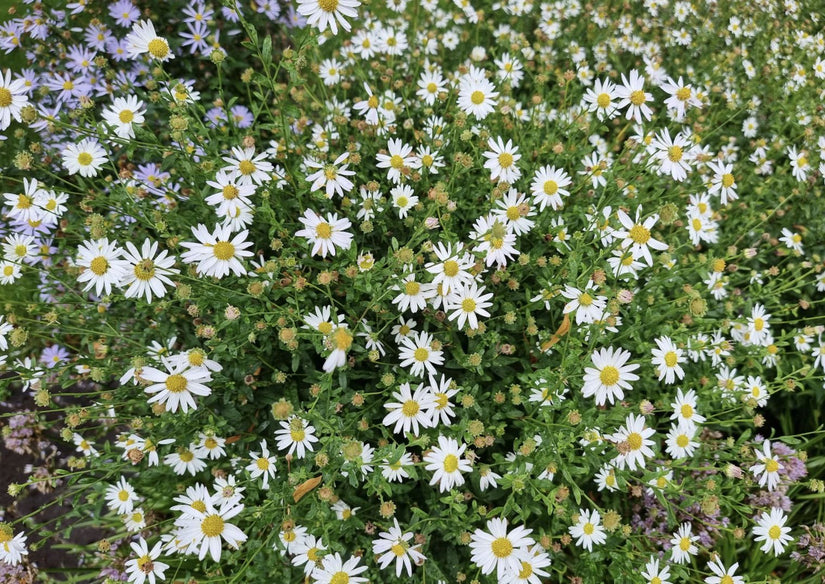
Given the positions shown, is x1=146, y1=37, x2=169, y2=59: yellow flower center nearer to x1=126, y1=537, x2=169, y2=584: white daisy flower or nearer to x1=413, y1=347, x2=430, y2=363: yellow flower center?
x1=413, y1=347, x2=430, y2=363: yellow flower center

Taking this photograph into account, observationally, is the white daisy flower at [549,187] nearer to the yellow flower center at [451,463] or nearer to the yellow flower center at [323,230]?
the yellow flower center at [323,230]

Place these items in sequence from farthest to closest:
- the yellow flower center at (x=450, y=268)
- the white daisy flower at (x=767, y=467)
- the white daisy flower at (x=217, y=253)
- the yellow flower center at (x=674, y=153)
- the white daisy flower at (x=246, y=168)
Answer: the yellow flower center at (x=674, y=153)
the white daisy flower at (x=767, y=467)
the white daisy flower at (x=246, y=168)
the yellow flower center at (x=450, y=268)
the white daisy flower at (x=217, y=253)

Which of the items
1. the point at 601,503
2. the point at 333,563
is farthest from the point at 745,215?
the point at 333,563

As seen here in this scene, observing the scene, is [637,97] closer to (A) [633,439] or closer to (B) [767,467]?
(A) [633,439]

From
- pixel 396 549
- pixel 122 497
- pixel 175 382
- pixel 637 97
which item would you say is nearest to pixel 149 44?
pixel 175 382

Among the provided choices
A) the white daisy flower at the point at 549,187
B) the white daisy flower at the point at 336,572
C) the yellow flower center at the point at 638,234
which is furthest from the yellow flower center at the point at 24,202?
the yellow flower center at the point at 638,234

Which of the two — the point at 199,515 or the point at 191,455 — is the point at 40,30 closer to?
the point at 191,455
